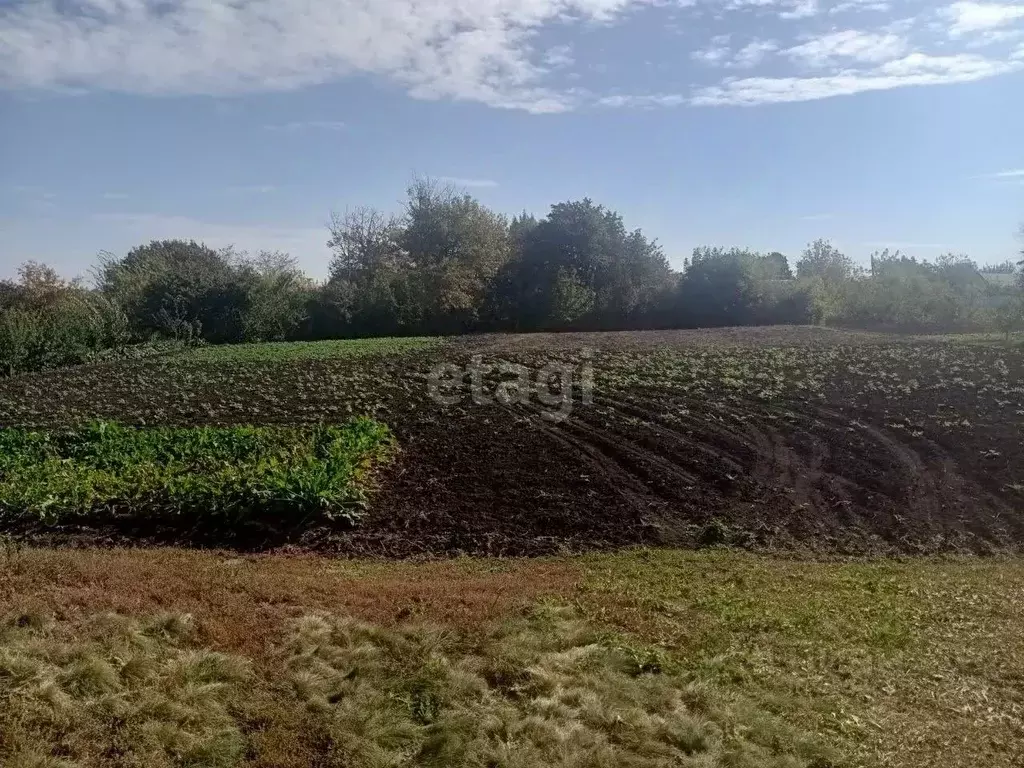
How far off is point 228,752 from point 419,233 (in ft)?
136

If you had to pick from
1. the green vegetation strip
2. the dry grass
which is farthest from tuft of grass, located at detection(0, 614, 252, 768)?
the green vegetation strip

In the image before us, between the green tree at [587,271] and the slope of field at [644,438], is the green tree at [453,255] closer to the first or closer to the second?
the green tree at [587,271]

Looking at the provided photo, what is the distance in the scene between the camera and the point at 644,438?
13.5m

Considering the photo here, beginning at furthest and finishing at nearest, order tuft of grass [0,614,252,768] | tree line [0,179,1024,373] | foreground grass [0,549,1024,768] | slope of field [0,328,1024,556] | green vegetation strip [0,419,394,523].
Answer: tree line [0,179,1024,373], green vegetation strip [0,419,394,523], slope of field [0,328,1024,556], foreground grass [0,549,1024,768], tuft of grass [0,614,252,768]

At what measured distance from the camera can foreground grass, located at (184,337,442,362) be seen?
25312mm

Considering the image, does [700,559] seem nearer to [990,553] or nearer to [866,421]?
[990,553]

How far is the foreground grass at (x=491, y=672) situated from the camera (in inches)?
172

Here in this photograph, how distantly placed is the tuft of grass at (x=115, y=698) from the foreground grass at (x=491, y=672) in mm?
13

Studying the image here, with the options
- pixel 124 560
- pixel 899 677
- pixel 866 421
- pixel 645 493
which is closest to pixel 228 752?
pixel 124 560

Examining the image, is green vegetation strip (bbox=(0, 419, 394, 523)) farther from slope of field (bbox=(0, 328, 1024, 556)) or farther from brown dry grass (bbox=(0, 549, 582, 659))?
brown dry grass (bbox=(0, 549, 582, 659))

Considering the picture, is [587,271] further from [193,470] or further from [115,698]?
[115,698]

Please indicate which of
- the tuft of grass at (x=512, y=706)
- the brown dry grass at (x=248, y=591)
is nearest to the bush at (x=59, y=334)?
the brown dry grass at (x=248, y=591)

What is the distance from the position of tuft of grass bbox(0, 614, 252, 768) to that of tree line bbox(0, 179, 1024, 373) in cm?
2820

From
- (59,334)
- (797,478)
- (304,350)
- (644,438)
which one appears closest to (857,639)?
(797,478)
